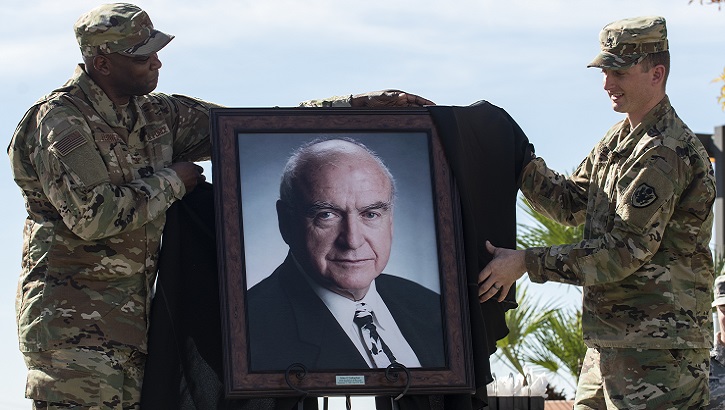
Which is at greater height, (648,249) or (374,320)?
(648,249)

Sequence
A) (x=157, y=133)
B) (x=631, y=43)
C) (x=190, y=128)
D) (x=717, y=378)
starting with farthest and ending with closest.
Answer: (x=717, y=378) → (x=190, y=128) → (x=157, y=133) → (x=631, y=43)

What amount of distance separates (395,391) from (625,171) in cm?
146

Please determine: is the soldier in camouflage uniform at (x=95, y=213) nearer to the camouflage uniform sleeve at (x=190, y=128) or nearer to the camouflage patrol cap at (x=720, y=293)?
the camouflage uniform sleeve at (x=190, y=128)

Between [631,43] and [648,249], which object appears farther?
[631,43]

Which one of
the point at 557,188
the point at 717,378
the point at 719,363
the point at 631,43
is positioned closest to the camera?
the point at 631,43

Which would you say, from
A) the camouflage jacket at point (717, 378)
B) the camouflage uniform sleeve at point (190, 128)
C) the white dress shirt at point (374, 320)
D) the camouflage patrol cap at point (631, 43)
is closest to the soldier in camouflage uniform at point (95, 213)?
the camouflage uniform sleeve at point (190, 128)

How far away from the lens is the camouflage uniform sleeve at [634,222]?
5988 mm

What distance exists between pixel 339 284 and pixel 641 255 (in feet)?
4.45

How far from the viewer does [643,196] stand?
6004 millimetres

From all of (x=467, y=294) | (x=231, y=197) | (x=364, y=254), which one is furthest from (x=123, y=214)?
(x=467, y=294)

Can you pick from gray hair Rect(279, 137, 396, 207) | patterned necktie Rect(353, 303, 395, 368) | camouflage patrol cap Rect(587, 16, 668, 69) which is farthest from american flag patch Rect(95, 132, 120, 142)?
camouflage patrol cap Rect(587, 16, 668, 69)

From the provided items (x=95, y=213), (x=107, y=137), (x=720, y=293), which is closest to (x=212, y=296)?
(x=95, y=213)

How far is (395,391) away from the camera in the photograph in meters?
5.87

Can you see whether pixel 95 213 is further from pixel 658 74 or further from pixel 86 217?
pixel 658 74
